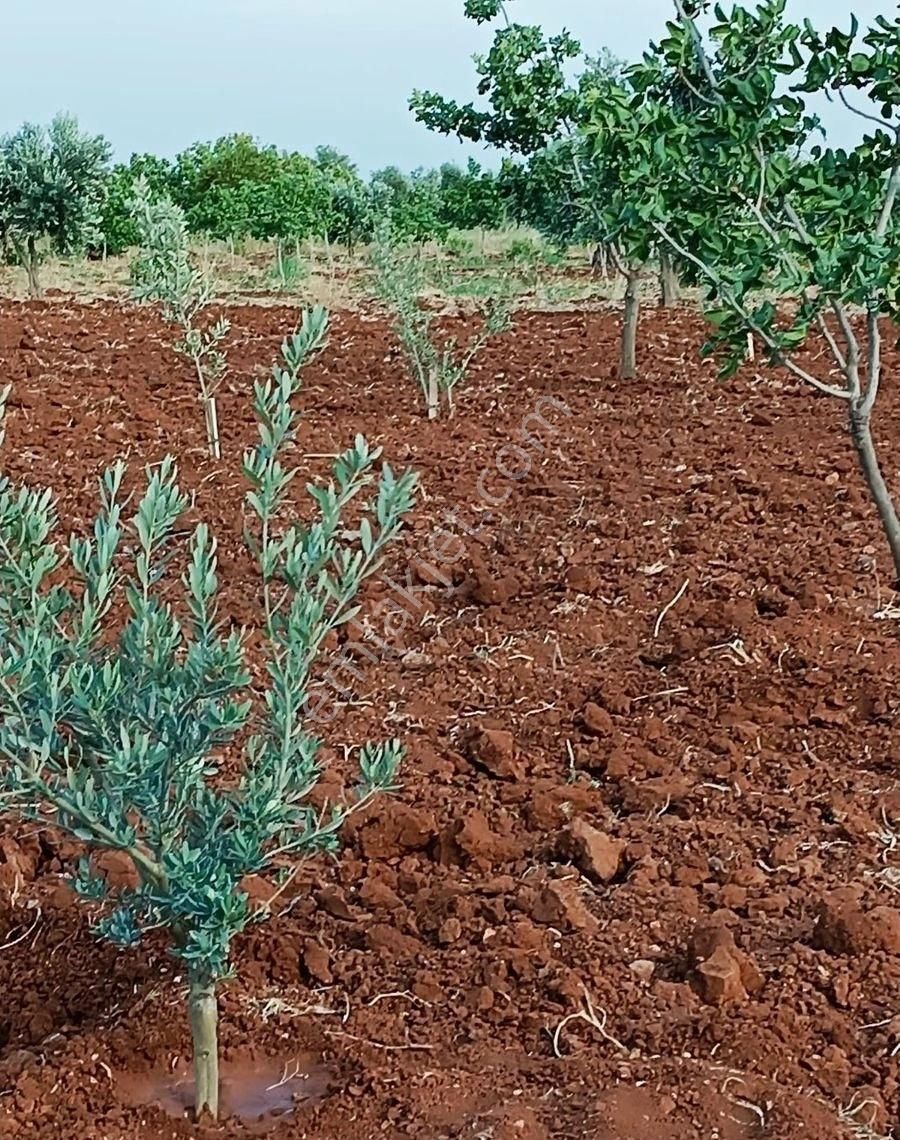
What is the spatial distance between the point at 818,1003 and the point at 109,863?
1915mm

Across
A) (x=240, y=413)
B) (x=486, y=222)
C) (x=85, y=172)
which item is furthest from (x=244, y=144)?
(x=240, y=413)

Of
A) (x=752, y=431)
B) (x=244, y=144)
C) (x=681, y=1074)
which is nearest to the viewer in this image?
(x=681, y=1074)

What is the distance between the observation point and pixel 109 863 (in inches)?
143

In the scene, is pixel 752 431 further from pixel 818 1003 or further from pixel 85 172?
pixel 85 172

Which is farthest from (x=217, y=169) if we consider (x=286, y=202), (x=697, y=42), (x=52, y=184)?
(x=697, y=42)

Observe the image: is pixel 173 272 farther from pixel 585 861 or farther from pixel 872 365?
pixel 585 861

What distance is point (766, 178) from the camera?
4.17 m

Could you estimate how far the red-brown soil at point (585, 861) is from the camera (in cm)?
266

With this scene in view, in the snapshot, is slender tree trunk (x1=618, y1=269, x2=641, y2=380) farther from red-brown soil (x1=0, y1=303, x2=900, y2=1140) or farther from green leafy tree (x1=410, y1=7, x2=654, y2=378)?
red-brown soil (x1=0, y1=303, x2=900, y2=1140)

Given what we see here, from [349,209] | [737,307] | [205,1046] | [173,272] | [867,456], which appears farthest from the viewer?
[349,209]

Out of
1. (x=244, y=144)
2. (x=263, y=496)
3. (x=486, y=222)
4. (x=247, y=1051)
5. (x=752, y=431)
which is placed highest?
(x=244, y=144)

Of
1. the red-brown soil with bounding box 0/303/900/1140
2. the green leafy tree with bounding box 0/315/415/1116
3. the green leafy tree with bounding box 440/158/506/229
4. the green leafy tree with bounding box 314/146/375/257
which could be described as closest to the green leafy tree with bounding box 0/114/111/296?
the green leafy tree with bounding box 314/146/375/257

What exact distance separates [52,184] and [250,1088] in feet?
50.9

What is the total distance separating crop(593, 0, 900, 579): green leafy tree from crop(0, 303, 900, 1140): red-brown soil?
1.06 meters
